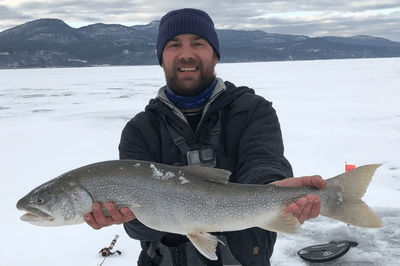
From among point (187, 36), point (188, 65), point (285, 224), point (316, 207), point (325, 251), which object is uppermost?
point (187, 36)

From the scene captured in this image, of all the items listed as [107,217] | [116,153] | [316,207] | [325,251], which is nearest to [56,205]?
[107,217]

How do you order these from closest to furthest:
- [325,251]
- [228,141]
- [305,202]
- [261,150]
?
1. [305,202]
2. [261,150]
3. [228,141]
4. [325,251]

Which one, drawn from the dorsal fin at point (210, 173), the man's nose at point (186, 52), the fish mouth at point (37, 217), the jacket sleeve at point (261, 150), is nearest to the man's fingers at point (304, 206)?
the jacket sleeve at point (261, 150)

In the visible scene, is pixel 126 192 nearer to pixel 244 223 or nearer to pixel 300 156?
pixel 244 223

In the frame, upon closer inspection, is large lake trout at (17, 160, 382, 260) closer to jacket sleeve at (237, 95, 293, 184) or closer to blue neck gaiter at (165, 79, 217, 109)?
jacket sleeve at (237, 95, 293, 184)

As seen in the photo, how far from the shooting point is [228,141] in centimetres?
295

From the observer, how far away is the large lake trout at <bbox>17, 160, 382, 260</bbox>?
98.7 inches

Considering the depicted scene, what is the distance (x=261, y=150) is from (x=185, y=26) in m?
1.24

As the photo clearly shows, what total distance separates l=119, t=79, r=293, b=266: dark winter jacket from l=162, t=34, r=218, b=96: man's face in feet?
0.53

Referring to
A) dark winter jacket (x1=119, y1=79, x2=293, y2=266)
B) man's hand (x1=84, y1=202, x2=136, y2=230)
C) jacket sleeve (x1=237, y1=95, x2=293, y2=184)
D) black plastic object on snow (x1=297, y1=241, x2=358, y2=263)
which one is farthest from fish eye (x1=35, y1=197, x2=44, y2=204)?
black plastic object on snow (x1=297, y1=241, x2=358, y2=263)

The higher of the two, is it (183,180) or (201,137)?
(201,137)

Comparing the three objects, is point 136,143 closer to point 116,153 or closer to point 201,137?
point 201,137

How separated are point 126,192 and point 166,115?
75 centimetres

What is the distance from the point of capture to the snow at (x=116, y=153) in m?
4.82
